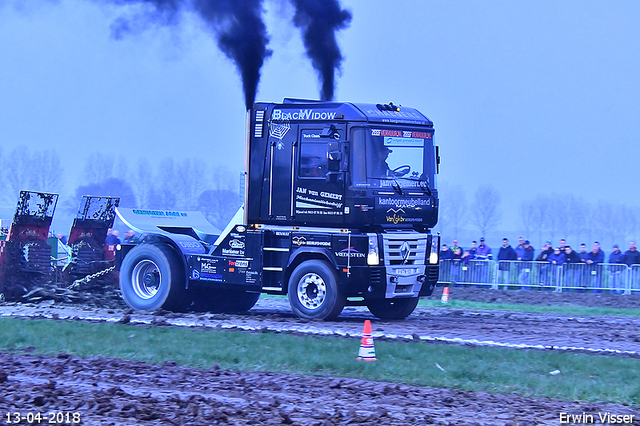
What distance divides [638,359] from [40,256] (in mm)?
A: 12238

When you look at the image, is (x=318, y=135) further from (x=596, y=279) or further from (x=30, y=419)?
(x=596, y=279)

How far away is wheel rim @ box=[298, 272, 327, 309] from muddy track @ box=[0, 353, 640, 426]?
4845mm

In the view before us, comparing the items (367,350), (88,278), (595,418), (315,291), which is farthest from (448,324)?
(88,278)

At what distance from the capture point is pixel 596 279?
78.0ft

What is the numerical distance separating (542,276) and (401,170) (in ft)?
37.3

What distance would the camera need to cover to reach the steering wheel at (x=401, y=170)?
46.8 ft

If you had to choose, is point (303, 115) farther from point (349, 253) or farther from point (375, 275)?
point (375, 275)

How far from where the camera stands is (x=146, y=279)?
16.2 metres

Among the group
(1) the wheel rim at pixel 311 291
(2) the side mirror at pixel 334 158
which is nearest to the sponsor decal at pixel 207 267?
(1) the wheel rim at pixel 311 291

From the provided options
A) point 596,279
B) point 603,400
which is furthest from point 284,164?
point 596,279

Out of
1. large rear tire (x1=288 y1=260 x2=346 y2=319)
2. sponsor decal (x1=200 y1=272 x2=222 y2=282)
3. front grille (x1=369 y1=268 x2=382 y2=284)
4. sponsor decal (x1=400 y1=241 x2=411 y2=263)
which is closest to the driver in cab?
sponsor decal (x1=400 y1=241 x2=411 y2=263)

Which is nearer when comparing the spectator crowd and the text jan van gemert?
the text jan van gemert

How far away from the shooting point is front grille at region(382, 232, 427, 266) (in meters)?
14.2

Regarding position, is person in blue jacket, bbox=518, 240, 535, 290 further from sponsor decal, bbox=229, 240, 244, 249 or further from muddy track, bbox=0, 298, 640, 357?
sponsor decal, bbox=229, 240, 244, 249
